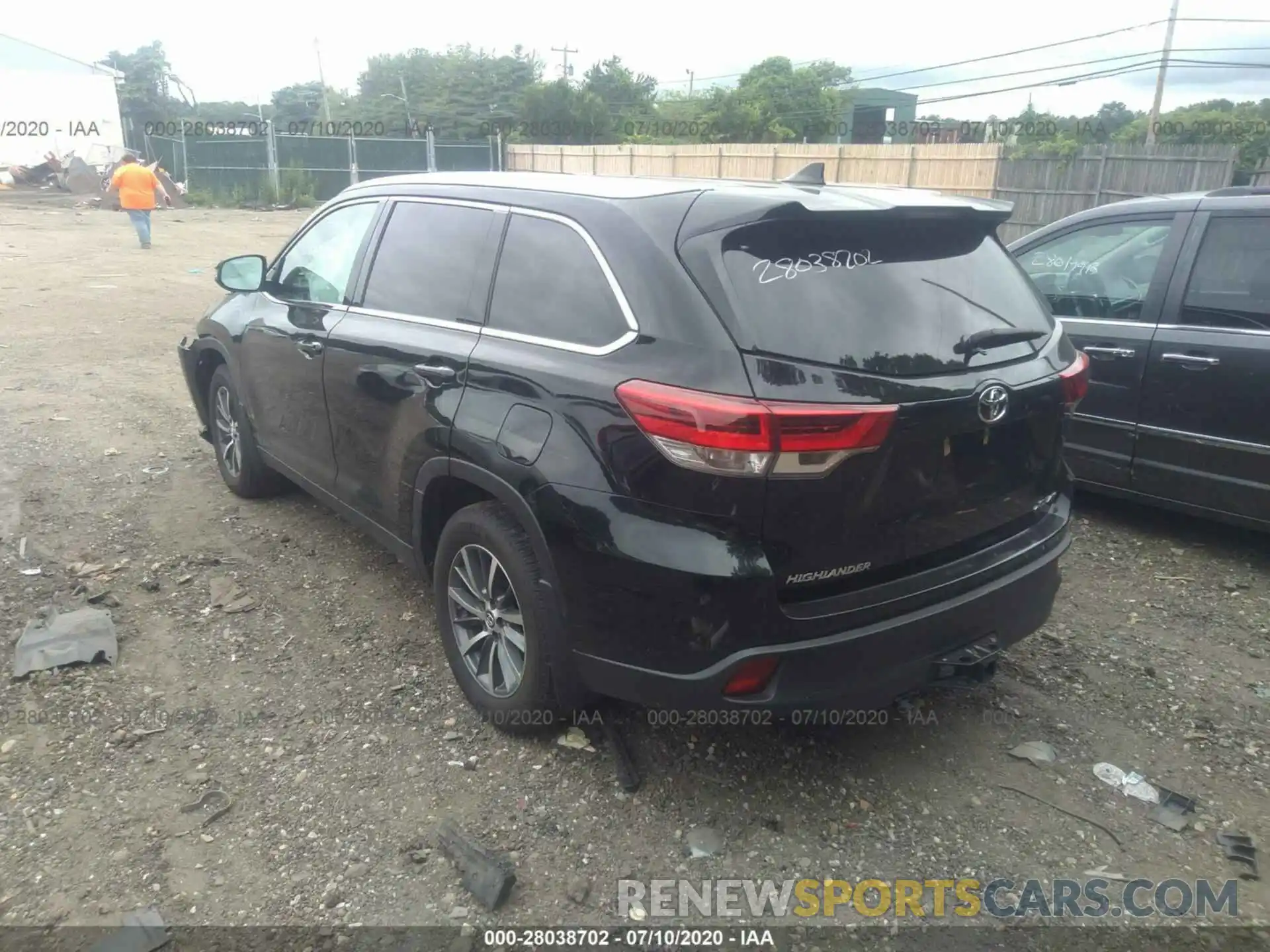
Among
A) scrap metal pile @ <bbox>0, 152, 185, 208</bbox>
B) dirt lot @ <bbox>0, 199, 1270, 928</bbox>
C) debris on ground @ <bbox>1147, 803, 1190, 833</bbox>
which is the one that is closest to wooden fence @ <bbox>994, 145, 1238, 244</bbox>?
dirt lot @ <bbox>0, 199, 1270, 928</bbox>

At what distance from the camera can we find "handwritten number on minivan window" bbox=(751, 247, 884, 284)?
2.63m

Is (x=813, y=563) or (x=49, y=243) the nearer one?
(x=813, y=563)

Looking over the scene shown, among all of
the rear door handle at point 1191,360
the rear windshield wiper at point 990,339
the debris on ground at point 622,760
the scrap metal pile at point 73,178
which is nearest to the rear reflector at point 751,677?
the debris on ground at point 622,760

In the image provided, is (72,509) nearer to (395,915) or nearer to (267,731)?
(267,731)

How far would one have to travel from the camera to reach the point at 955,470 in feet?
9.00

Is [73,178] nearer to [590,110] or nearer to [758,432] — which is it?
[590,110]

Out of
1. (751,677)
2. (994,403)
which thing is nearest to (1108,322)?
(994,403)

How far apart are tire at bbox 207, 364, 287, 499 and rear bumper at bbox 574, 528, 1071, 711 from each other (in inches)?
119

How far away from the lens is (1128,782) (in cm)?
308

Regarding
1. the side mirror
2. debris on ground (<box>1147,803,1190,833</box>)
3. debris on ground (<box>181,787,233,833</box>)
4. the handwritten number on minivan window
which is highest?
the handwritten number on minivan window

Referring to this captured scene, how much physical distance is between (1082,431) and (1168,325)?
25.9 inches

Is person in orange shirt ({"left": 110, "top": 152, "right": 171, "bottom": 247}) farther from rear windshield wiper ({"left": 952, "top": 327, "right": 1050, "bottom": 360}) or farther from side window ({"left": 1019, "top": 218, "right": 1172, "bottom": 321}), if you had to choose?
rear windshield wiper ({"left": 952, "top": 327, "right": 1050, "bottom": 360})

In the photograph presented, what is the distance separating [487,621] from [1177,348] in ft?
11.6

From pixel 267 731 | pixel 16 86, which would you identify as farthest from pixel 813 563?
pixel 16 86
